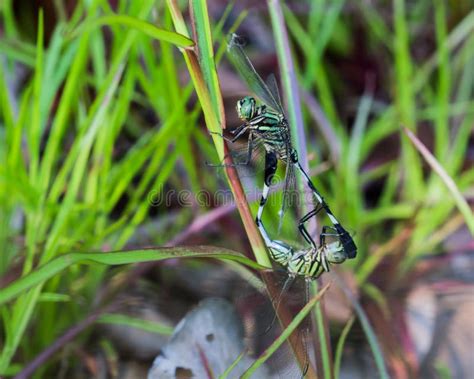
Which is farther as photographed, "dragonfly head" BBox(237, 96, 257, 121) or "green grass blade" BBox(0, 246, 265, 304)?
"dragonfly head" BBox(237, 96, 257, 121)

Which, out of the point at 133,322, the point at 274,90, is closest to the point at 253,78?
the point at 274,90

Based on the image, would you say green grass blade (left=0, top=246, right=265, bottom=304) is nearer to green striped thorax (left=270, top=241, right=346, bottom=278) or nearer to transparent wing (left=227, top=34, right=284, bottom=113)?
green striped thorax (left=270, top=241, right=346, bottom=278)

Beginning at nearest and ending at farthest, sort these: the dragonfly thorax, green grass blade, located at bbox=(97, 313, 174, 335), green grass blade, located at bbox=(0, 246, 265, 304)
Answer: green grass blade, located at bbox=(0, 246, 265, 304) < the dragonfly thorax < green grass blade, located at bbox=(97, 313, 174, 335)

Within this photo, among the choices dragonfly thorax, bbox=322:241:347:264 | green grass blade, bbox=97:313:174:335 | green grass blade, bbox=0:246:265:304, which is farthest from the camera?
green grass blade, bbox=97:313:174:335

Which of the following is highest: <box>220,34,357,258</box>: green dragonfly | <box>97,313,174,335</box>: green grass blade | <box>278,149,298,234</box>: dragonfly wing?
<box>220,34,357,258</box>: green dragonfly

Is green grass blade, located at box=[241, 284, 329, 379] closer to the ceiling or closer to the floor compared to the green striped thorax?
closer to the floor

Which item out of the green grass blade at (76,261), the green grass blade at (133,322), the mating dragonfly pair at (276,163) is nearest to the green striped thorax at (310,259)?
the mating dragonfly pair at (276,163)

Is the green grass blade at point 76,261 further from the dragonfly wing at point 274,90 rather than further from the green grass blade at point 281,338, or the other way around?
the dragonfly wing at point 274,90

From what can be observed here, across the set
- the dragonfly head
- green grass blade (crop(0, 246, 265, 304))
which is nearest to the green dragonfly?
the dragonfly head
